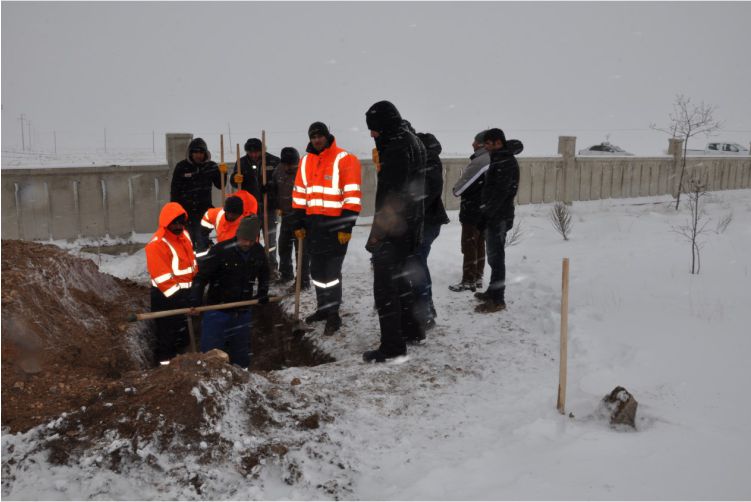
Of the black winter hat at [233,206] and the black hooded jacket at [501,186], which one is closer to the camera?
the black winter hat at [233,206]

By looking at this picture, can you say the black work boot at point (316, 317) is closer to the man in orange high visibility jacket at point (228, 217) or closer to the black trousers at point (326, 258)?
the black trousers at point (326, 258)

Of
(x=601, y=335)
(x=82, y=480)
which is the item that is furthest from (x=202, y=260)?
(x=601, y=335)

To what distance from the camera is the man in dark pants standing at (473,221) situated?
6664mm

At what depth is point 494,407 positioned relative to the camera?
4320mm

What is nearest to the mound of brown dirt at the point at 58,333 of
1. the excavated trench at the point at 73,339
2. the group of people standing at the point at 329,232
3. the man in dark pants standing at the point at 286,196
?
the excavated trench at the point at 73,339

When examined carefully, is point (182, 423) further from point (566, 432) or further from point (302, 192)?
point (302, 192)

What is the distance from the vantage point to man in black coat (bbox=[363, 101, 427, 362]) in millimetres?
4836

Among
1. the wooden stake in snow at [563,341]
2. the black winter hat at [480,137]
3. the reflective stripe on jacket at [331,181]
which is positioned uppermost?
the black winter hat at [480,137]

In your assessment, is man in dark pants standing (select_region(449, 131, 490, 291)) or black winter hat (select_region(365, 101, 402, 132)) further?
man in dark pants standing (select_region(449, 131, 490, 291))

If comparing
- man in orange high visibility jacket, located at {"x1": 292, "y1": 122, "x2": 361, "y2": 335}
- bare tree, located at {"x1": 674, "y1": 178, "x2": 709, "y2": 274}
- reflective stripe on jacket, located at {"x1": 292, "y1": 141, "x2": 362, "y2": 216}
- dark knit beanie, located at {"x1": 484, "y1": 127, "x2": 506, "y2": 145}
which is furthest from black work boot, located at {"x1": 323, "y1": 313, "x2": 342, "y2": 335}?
bare tree, located at {"x1": 674, "y1": 178, "x2": 709, "y2": 274}

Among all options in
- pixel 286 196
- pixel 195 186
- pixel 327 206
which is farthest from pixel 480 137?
pixel 195 186

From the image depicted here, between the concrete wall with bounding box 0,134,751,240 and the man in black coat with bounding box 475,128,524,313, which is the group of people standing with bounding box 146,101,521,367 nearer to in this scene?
the man in black coat with bounding box 475,128,524,313

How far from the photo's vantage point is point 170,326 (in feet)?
18.1

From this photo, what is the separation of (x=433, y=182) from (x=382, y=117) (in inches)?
48.6
